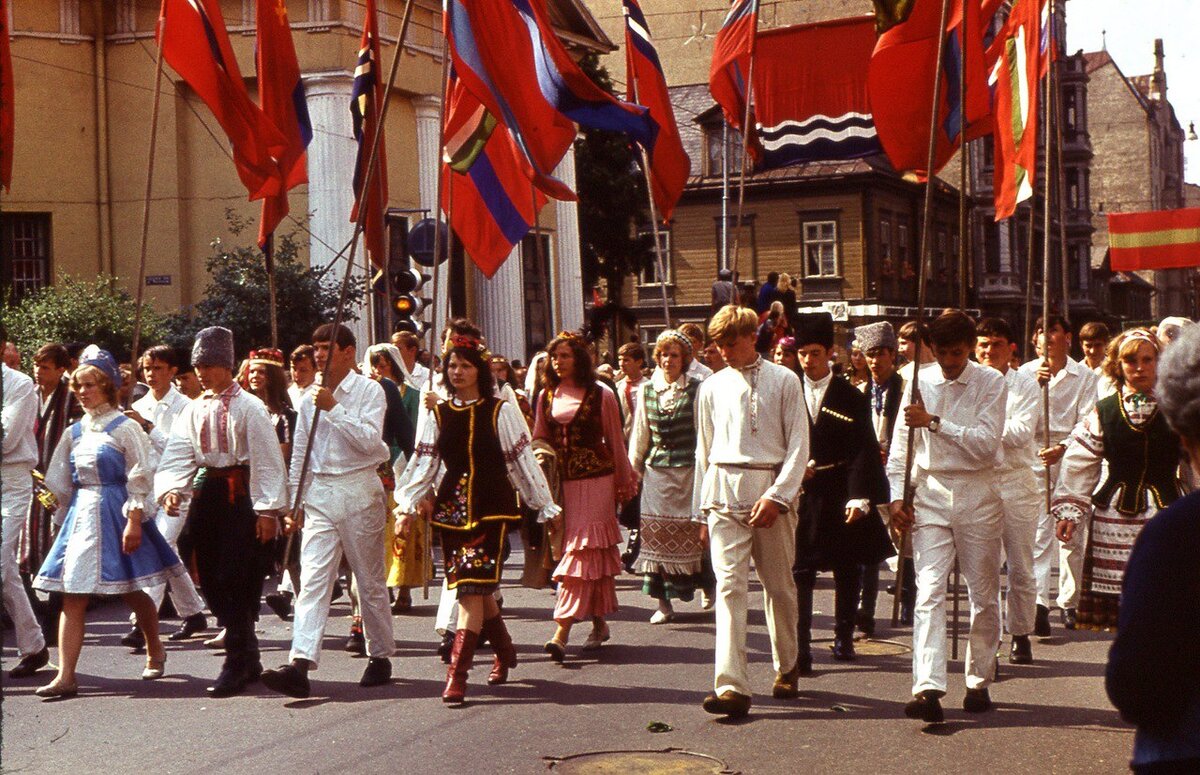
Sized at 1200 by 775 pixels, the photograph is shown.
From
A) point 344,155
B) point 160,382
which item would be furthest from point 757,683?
point 344,155

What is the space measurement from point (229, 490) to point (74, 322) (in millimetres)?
14627

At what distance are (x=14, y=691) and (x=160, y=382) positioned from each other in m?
2.79

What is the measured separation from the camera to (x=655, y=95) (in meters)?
15.0

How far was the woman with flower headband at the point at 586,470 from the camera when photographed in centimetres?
1046

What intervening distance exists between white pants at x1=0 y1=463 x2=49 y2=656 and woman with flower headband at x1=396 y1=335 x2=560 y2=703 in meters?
2.41

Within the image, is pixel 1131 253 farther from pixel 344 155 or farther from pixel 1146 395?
pixel 1146 395

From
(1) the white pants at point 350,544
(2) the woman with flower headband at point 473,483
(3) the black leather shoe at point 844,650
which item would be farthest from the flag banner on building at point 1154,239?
(1) the white pants at point 350,544

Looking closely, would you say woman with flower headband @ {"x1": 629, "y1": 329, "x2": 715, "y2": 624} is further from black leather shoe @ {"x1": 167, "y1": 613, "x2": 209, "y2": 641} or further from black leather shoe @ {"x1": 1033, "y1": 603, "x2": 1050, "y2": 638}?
black leather shoe @ {"x1": 167, "y1": 613, "x2": 209, "y2": 641}

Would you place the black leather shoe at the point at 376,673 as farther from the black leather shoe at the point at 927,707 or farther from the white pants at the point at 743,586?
the black leather shoe at the point at 927,707

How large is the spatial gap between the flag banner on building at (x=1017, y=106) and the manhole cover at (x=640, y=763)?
5528 mm

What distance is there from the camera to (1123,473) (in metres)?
8.18

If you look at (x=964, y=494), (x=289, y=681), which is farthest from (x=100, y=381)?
(x=964, y=494)

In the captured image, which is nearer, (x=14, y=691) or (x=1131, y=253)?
(x=14, y=691)

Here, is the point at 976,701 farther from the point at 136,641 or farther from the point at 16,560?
the point at 16,560
